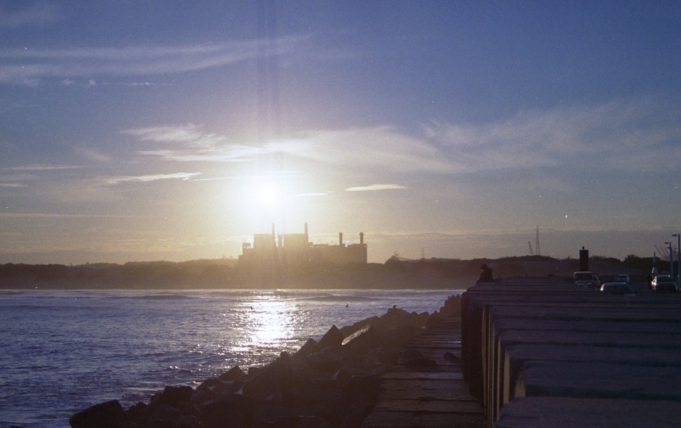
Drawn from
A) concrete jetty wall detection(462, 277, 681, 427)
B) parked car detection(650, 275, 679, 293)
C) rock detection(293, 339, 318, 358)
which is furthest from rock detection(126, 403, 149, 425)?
parked car detection(650, 275, 679, 293)

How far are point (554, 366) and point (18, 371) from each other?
893 inches

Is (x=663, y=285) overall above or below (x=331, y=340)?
above

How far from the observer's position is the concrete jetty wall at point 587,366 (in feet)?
9.16

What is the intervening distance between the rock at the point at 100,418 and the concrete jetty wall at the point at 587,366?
7523 mm

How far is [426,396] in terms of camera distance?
10672mm

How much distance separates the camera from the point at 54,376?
2233 cm

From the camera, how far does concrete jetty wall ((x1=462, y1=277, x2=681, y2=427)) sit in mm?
2793

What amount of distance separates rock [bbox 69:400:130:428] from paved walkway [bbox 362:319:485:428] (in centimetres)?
429

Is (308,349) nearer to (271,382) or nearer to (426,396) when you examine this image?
(271,382)

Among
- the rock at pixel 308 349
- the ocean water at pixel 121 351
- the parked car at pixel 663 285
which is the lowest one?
the ocean water at pixel 121 351

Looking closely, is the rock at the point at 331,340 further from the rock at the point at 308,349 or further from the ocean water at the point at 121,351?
the ocean water at the point at 121,351

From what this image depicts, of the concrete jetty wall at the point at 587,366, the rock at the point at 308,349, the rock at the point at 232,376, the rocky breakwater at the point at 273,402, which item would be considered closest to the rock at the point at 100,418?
the rocky breakwater at the point at 273,402

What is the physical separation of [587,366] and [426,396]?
23.0 ft

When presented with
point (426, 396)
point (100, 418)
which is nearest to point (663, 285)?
point (426, 396)
